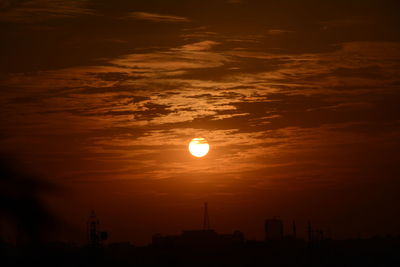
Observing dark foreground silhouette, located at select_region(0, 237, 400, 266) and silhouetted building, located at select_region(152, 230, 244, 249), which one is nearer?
dark foreground silhouette, located at select_region(0, 237, 400, 266)

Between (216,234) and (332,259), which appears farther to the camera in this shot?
(216,234)

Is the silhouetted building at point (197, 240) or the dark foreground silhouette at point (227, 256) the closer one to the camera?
the dark foreground silhouette at point (227, 256)

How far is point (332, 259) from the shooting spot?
426 feet

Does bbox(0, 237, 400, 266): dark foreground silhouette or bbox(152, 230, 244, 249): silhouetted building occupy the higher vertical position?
bbox(152, 230, 244, 249): silhouetted building

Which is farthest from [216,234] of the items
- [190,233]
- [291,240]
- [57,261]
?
[57,261]

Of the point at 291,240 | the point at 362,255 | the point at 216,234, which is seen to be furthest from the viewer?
the point at 291,240

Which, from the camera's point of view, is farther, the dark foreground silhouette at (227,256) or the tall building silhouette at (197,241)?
the tall building silhouette at (197,241)

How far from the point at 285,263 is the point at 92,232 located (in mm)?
41760

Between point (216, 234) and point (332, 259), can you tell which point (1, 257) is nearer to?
point (332, 259)

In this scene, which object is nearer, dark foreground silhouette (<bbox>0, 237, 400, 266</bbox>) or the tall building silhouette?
dark foreground silhouette (<bbox>0, 237, 400, 266</bbox>)

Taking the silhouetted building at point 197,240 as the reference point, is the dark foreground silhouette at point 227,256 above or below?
below

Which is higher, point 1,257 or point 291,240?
point 291,240

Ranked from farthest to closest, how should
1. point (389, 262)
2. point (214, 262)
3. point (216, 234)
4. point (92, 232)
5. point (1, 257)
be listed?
1. point (216, 234)
2. point (389, 262)
3. point (214, 262)
4. point (92, 232)
5. point (1, 257)

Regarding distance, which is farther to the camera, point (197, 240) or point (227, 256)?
point (197, 240)
